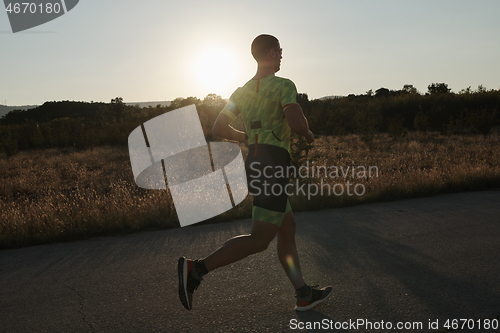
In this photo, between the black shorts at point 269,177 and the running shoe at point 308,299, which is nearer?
the black shorts at point 269,177

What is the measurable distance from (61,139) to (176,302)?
26140 mm

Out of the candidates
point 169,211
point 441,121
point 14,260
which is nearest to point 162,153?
point 169,211

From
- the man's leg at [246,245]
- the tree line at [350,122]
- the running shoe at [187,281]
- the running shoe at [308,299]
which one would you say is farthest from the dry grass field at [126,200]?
the tree line at [350,122]

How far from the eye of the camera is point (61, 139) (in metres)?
26.8

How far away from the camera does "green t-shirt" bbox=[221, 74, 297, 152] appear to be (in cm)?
289

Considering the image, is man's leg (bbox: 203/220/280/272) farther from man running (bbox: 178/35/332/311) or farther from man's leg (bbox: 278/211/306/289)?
man's leg (bbox: 278/211/306/289)

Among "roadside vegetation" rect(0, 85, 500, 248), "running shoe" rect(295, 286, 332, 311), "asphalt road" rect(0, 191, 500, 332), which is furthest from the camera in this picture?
"roadside vegetation" rect(0, 85, 500, 248)

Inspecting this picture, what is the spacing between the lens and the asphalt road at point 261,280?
301 cm

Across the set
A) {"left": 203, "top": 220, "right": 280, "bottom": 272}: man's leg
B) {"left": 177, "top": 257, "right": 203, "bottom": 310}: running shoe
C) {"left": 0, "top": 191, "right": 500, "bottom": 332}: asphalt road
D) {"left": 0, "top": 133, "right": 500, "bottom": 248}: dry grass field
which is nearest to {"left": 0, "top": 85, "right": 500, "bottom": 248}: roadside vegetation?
{"left": 0, "top": 133, "right": 500, "bottom": 248}: dry grass field

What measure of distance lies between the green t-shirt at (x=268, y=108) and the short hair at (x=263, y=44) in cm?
18
